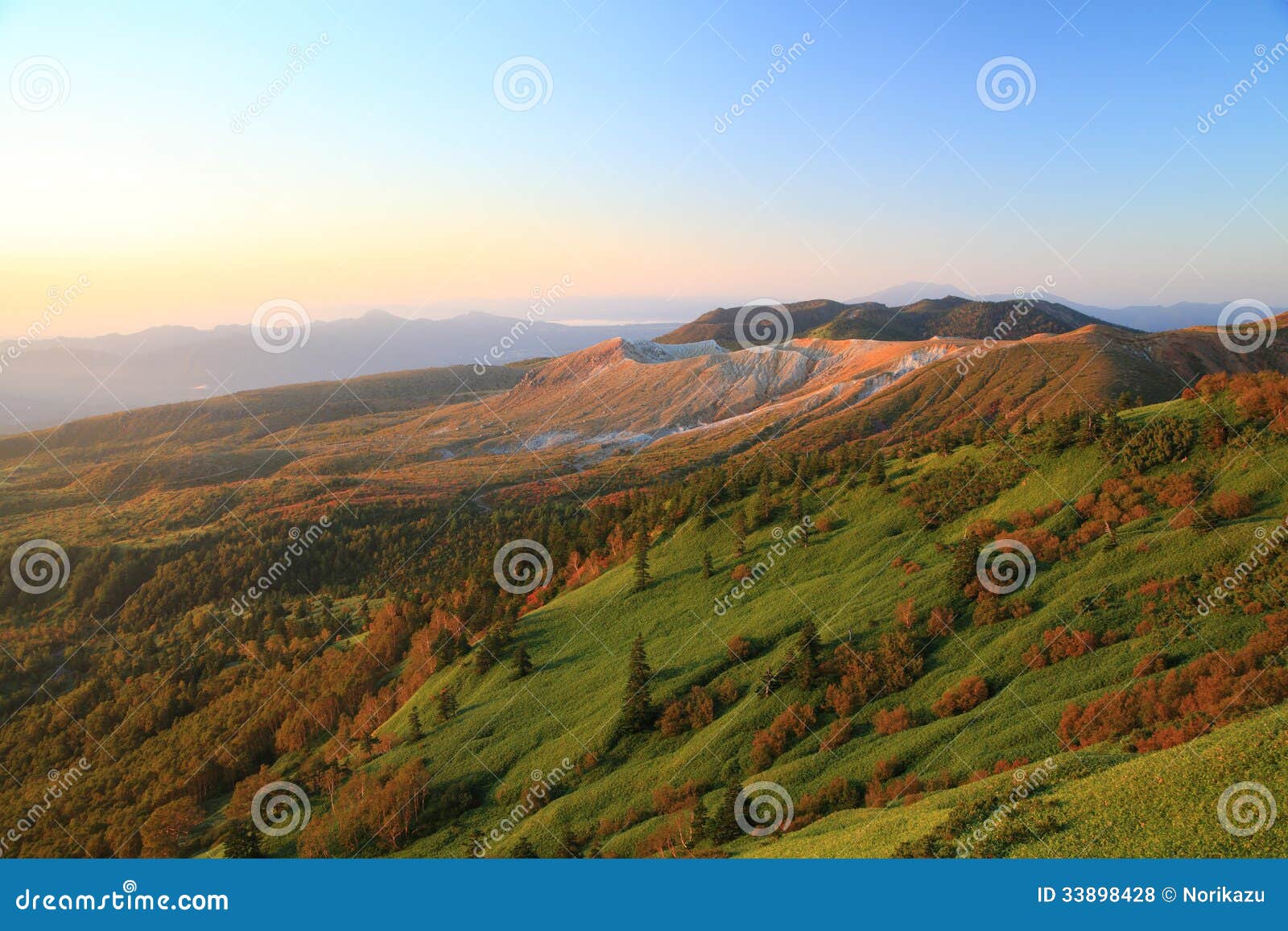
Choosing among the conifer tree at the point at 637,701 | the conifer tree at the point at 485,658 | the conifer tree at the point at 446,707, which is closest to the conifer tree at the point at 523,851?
the conifer tree at the point at 637,701

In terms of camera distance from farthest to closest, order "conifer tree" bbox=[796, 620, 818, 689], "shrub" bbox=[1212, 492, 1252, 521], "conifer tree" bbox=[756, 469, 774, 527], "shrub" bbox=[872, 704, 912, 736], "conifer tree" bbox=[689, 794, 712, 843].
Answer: "conifer tree" bbox=[756, 469, 774, 527] → "conifer tree" bbox=[796, 620, 818, 689] → "shrub" bbox=[1212, 492, 1252, 521] → "shrub" bbox=[872, 704, 912, 736] → "conifer tree" bbox=[689, 794, 712, 843]

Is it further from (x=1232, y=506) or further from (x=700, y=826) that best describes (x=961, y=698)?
(x=1232, y=506)

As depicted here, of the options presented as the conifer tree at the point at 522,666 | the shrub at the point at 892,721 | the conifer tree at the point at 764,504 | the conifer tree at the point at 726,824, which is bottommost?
the conifer tree at the point at 726,824

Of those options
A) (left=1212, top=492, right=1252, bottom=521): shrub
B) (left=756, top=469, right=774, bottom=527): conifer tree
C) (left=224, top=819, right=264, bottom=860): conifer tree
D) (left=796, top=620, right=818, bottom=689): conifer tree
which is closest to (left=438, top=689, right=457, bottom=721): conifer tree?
(left=224, top=819, right=264, bottom=860): conifer tree

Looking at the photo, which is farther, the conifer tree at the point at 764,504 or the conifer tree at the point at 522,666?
the conifer tree at the point at 764,504

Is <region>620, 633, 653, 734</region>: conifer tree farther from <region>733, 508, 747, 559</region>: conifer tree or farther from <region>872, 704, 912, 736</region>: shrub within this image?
<region>733, 508, 747, 559</region>: conifer tree

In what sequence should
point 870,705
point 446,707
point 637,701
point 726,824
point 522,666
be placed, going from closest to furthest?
point 726,824
point 870,705
point 637,701
point 446,707
point 522,666

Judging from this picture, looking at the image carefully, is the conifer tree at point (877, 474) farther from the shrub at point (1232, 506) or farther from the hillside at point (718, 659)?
the shrub at point (1232, 506)

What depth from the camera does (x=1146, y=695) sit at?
13328mm

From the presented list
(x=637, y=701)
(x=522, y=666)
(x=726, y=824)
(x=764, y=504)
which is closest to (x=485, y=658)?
(x=522, y=666)

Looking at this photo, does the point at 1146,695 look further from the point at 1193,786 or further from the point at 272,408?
the point at 272,408

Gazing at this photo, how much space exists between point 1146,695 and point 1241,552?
5.37 metres

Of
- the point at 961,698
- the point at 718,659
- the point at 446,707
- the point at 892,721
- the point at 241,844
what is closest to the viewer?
the point at 961,698

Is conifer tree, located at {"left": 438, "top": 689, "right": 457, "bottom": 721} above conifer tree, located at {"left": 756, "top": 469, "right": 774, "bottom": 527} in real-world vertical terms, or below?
below
